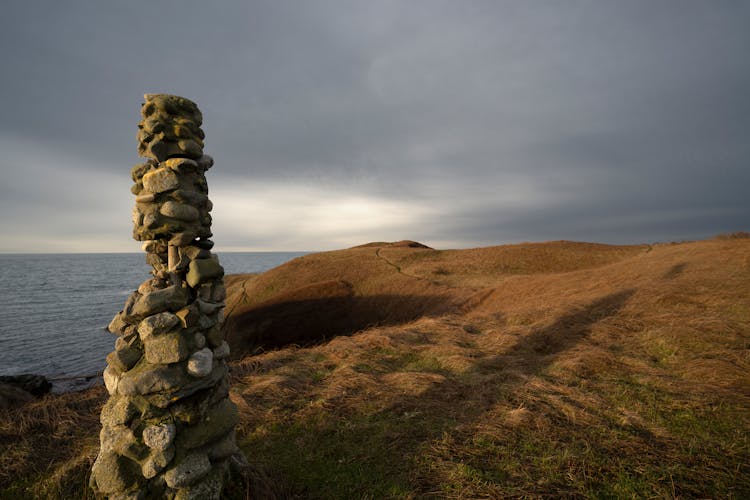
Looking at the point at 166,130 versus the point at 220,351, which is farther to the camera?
the point at 220,351

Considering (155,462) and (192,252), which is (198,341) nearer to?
(192,252)

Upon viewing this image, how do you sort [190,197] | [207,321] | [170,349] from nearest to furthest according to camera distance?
[170,349], [190,197], [207,321]

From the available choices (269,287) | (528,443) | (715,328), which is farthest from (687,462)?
(269,287)

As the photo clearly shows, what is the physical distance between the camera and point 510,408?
7145 mm

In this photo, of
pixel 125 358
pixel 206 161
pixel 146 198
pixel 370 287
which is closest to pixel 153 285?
pixel 125 358

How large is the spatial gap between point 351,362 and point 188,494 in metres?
6.28

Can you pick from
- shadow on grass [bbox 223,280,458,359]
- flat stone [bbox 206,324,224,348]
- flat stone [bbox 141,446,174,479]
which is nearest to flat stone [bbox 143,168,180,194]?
flat stone [bbox 206,324,224,348]

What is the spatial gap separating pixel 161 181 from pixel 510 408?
24.9ft

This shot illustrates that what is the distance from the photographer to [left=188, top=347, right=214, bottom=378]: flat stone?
4.58m

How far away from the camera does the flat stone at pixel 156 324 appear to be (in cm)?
455

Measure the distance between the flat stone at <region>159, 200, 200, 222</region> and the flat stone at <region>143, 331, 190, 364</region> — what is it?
1.60m

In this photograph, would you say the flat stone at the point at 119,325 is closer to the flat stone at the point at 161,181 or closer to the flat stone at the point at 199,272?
the flat stone at the point at 199,272

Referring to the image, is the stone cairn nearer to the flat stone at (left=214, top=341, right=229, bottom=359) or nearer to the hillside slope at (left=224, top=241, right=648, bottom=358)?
the flat stone at (left=214, top=341, right=229, bottom=359)

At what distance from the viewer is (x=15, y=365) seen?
23.8m
